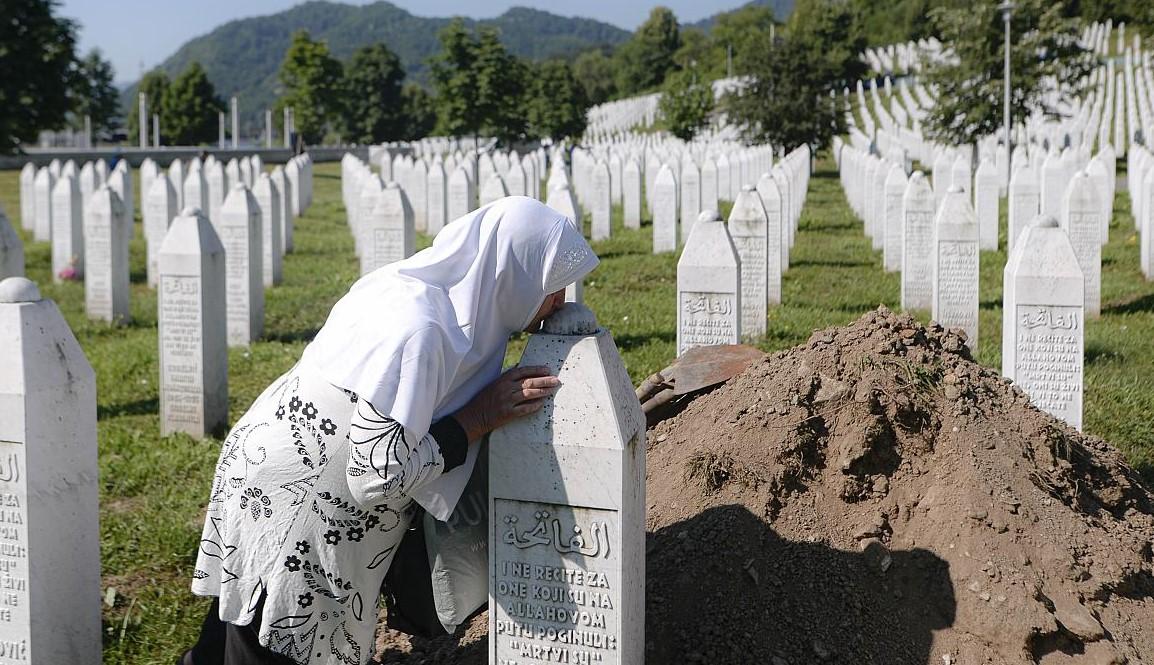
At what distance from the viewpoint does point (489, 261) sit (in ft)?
10.2

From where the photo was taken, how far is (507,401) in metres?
3.17

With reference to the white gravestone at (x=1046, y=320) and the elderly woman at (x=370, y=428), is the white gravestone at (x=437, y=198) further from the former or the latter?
the elderly woman at (x=370, y=428)

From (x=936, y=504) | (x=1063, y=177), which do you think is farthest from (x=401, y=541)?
(x=1063, y=177)

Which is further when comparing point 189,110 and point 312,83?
point 189,110

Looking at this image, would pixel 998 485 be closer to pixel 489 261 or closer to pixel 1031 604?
pixel 1031 604

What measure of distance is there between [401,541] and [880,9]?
102919 mm

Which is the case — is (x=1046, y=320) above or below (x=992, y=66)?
below

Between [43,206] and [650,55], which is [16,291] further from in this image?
[650,55]

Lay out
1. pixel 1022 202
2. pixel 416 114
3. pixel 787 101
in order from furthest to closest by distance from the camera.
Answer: pixel 416 114, pixel 787 101, pixel 1022 202

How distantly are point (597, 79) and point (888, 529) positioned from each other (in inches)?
→ 4571

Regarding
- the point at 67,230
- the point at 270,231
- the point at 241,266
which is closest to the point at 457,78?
the point at 67,230

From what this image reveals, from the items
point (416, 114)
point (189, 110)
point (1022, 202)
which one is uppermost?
point (416, 114)

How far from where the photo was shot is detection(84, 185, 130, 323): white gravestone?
12.3 m

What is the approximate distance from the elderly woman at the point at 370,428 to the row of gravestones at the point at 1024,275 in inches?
146
